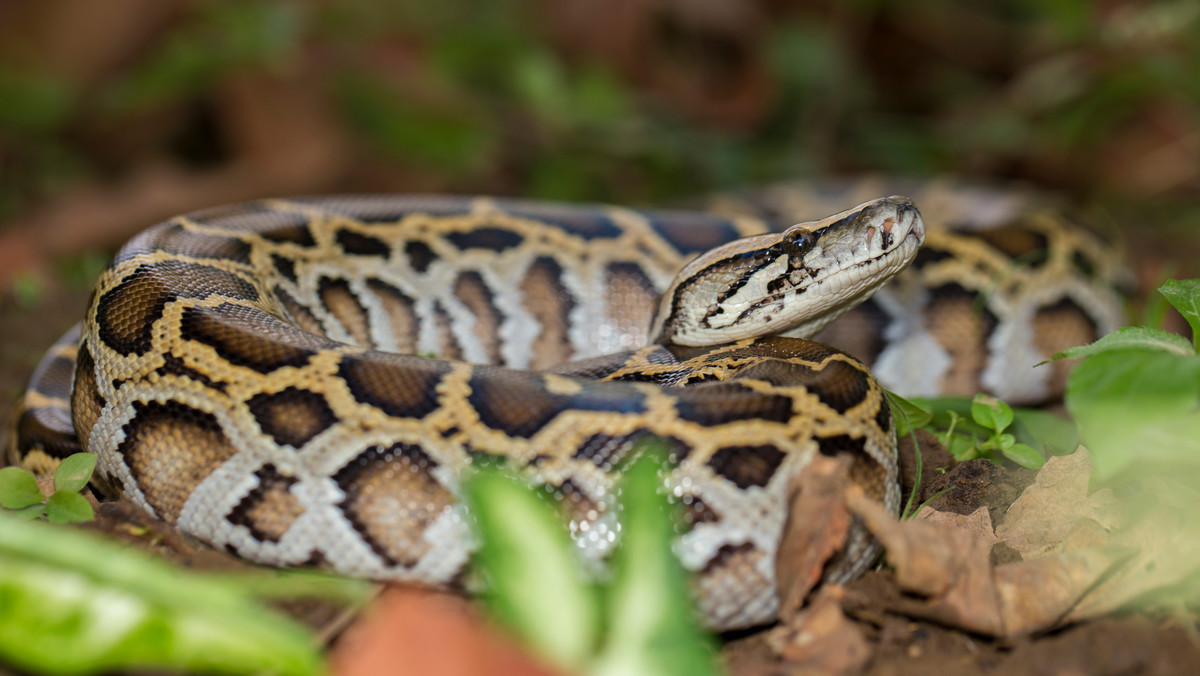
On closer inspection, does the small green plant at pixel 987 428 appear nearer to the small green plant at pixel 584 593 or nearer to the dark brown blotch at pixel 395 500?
the small green plant at pixel 584 593

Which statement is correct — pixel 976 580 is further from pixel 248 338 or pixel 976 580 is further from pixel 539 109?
pixel 539 109

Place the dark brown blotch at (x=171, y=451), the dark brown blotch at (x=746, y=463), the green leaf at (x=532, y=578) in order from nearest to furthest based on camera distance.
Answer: the green leaf at (x=532, y=578) < the dark brown blotch at (x=746, y=463) < the dark brown blotch at (x=171, y=451)

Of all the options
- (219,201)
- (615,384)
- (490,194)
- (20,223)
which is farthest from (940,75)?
(20,223)

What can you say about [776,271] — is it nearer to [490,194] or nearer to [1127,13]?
[490,194]

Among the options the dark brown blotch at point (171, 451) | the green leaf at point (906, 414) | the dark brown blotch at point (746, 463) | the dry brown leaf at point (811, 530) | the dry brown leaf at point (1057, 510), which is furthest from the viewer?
the green leaf at point (906, 414)

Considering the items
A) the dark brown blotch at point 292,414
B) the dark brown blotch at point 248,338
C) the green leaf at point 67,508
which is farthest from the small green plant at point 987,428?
the green leaf at point 67,508

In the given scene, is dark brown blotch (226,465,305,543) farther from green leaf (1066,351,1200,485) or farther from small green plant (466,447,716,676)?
green leaf (1066,351,1200,485)
